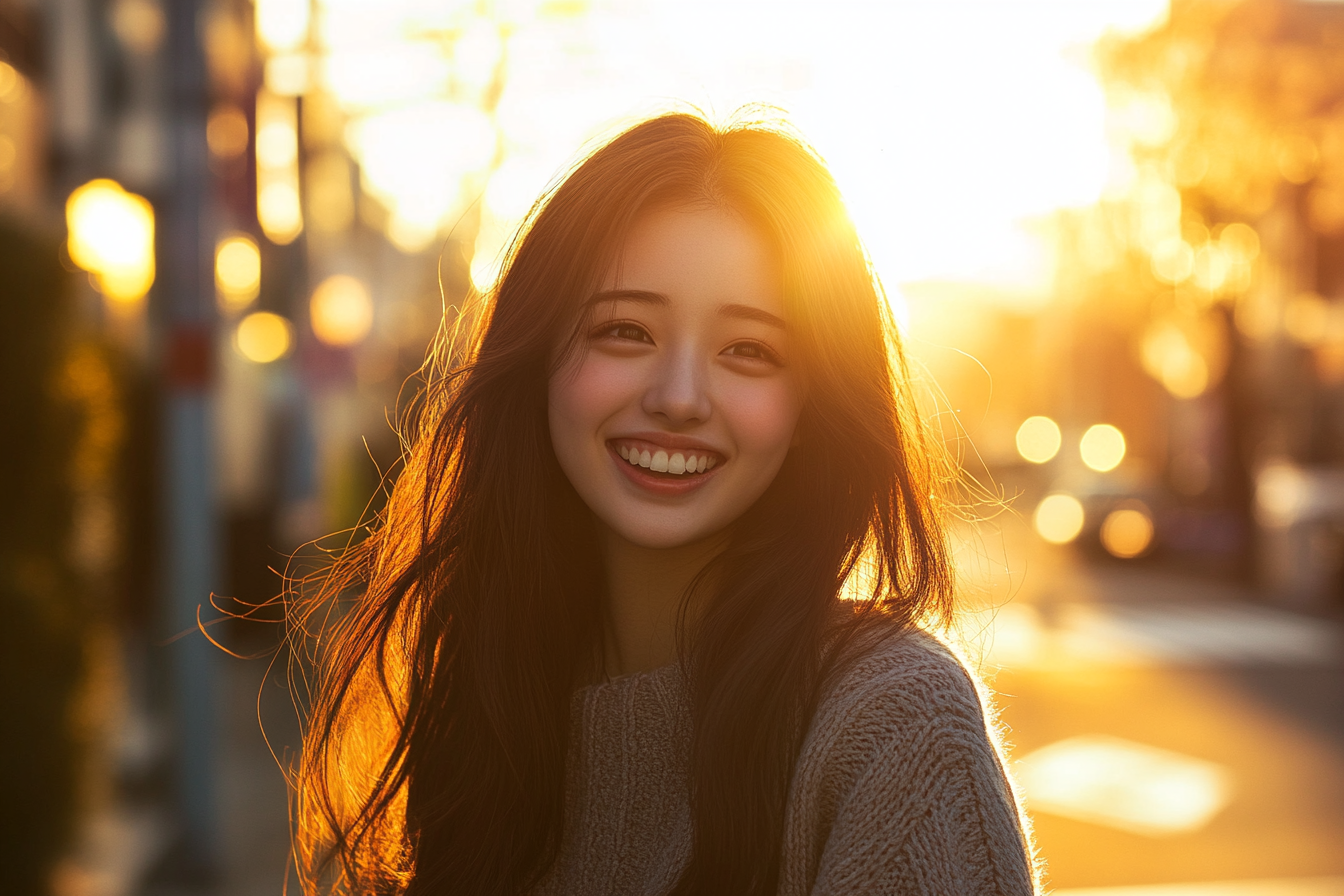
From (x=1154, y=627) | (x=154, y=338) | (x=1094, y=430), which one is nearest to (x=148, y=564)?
(x=154, y=338)

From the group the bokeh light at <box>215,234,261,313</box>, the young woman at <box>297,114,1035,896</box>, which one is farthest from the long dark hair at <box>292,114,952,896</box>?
the bokeh light at <box>215,234,261,313</box>

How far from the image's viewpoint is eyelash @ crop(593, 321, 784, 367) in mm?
2033

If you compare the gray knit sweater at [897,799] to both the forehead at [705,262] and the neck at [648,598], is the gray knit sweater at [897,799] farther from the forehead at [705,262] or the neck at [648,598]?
the forehead at [705,262]

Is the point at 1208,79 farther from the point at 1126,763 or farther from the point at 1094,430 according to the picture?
the point at 1094,430

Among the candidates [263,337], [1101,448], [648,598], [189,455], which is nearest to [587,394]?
[648,598]

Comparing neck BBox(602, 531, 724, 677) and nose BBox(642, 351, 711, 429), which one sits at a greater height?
nose BBox(642, 351, 711, 429)

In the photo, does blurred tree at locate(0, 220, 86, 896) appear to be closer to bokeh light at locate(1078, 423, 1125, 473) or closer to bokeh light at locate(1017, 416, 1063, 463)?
bokeh light at locate(1078, 423, 1125, 473)

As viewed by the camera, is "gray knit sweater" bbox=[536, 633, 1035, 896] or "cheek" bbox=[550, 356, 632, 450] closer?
"gray knit sweater" bbox=[536, 633, 1035, 896]

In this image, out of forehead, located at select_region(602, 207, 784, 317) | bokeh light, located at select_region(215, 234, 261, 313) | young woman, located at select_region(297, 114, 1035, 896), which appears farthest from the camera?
bokeh light, located at select_region(215, 234, 261, 313)

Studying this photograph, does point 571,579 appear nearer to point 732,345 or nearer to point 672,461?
point 672,461

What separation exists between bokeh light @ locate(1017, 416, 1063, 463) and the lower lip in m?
53.9

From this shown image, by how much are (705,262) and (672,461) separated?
0.98 ft

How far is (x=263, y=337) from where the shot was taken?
19.7m

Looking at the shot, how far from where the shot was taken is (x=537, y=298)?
218 centimetres
